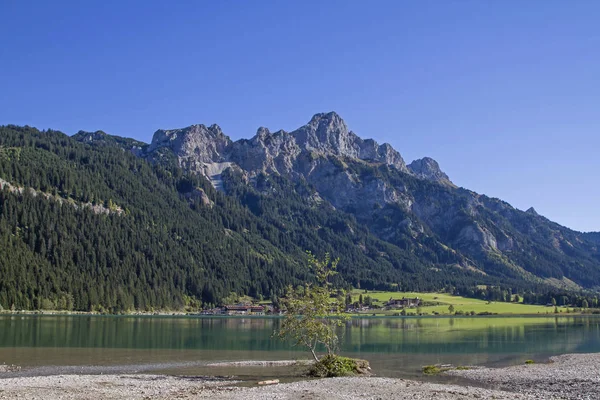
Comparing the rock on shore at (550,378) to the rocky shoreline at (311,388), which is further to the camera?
the rock on shore at (550,378)

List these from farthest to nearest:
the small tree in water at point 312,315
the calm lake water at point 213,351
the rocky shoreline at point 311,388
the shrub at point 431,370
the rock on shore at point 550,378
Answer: the calm lake water at point 213,351 < the shrub at point 431,370 < the small tree in water at point 312,315 < the rock on shore at point 550,378 < the rocky shoreline at point 311,388

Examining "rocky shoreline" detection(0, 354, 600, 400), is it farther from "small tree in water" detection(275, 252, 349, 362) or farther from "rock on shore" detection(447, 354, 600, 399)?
"small tree in water" detection(275, 252, 349, 362)

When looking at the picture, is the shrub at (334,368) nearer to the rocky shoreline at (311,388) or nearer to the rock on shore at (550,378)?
the rocky shoreline at (311,388)

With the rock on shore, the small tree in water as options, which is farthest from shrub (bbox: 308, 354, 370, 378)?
the rock on shore

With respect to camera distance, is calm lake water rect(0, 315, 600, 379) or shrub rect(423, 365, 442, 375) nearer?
shrub rect(423, 365, 442, 375)

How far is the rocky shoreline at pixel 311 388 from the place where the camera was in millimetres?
44094

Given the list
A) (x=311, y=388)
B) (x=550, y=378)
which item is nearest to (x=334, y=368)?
(x=311, y=388)

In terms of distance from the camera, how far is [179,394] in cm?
4525

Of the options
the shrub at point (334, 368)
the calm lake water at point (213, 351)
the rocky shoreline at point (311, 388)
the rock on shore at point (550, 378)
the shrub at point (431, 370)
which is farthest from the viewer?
the calm lake water at point (213, 351)

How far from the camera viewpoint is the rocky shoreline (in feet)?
145

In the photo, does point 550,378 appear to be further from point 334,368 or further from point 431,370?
point 334,368

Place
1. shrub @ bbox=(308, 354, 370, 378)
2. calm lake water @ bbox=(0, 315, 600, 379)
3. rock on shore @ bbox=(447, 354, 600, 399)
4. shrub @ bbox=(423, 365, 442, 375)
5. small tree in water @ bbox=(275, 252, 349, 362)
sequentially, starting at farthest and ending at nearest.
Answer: calm lake water @ bbox=(0, 315, 600, 379) < shrub @ bbox=(423, 365, 442, 375) < small tree in water @ bbox=(275, 252, 349, 362) < shrub @ bbox=(308, 354, 370, 378) < rock on shore @ bbox=(447, 354, 600, 399)

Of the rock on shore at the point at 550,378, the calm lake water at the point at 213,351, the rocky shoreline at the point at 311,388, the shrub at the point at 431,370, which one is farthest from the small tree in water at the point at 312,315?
the rock on shore at the point at 550,378

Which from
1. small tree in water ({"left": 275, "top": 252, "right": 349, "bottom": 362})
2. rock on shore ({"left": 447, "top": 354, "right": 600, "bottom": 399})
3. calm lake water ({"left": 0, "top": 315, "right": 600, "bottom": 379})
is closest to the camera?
rock on shore ({"left": 447, "top": 354, "right": 600, "bottom": 399})
